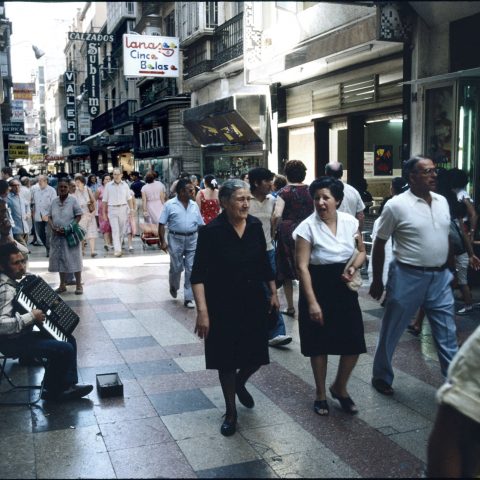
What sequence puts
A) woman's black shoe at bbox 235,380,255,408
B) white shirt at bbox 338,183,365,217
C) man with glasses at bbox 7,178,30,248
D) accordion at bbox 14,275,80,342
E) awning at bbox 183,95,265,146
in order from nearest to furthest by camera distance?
accordion at bbox 14,275,80,342 < woman's black shoe at bbox 235,380,255,408 < white shirt at bbox 338,183,365,217 < man with glasses at bbox 7,178,30,248 < awning at bbox 183,95,265,146

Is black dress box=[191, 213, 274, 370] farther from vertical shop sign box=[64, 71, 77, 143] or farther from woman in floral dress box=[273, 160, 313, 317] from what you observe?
vertical shop sign box=[64, 71, 77, 143]

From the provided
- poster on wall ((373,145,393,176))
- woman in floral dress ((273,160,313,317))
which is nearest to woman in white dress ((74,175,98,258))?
poster on wall ((373,145,393,176))

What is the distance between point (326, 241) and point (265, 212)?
2.38 meters

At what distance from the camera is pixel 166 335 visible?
23.5ft

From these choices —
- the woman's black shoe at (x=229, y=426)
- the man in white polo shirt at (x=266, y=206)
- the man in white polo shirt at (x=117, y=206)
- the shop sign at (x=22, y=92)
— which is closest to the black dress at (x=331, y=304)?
the woman's black shoe at (x=229, y=426)

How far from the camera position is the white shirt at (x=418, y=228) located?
4707 millimetres

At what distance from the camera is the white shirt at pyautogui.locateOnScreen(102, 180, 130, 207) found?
1439cm

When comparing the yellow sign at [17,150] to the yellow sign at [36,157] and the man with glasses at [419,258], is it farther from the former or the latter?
the yellow sign at [36,157]

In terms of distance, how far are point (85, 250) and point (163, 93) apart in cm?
1399

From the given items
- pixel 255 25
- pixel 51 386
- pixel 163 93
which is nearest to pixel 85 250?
pixel 255 25

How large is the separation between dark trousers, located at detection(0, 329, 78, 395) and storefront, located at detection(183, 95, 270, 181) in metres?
13.2

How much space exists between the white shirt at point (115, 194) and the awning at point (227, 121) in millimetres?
4609

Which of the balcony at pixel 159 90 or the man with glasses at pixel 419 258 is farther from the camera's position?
the balcony at pixel 159 90

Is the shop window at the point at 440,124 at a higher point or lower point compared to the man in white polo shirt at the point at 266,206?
higher
